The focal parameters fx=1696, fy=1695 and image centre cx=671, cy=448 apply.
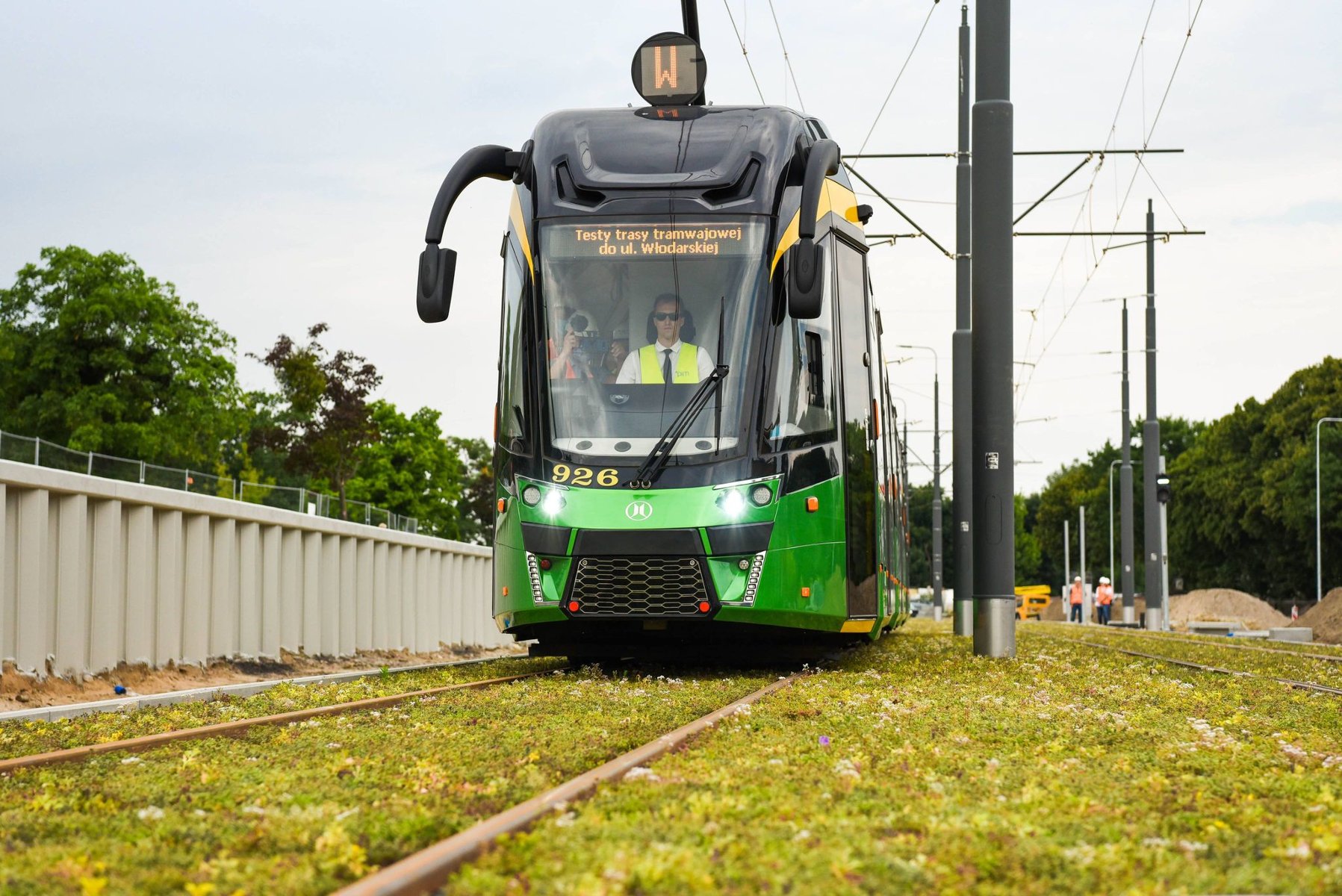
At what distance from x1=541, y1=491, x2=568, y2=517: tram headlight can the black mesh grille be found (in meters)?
0.39

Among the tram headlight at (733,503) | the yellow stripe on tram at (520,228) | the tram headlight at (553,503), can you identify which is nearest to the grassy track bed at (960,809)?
the tram headlight at (733,503)

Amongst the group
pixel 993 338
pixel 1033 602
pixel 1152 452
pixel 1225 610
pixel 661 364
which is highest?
pixel 1152 452

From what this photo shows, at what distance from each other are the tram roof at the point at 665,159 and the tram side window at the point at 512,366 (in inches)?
24.7

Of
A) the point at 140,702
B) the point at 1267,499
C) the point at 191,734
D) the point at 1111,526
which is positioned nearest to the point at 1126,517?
the point at 1267,499

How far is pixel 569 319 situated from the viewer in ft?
40.1

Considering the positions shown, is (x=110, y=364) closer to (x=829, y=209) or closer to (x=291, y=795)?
(x=829, y=209)

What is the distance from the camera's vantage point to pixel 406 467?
2987 inches

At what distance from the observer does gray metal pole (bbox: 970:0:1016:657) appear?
632 inches

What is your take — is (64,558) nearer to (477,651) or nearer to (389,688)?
(389,688)

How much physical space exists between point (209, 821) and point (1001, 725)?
449 centimetres

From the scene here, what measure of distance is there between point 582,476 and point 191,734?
455 centimetres

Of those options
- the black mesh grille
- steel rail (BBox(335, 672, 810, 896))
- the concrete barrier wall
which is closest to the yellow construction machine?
the concrete barrier wall

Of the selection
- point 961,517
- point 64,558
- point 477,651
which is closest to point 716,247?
point 64,558

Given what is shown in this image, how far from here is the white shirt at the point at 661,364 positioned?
12.0 meters
